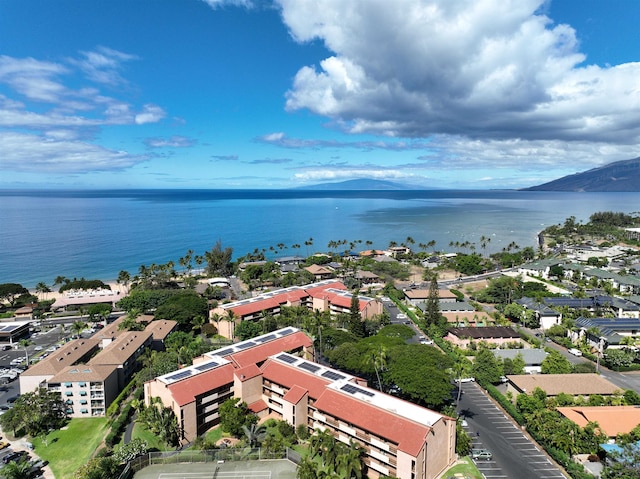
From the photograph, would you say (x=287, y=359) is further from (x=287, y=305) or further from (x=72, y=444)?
(x=287, y=305)

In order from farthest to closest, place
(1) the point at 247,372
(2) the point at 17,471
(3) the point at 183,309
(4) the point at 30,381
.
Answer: (3) the point at 183,309 < (4) the point at 30,381 < (1) the point at 247,372 < (2) the point at 17,471

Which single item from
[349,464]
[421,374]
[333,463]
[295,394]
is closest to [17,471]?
[295,394]

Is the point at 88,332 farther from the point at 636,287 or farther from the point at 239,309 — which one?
the point at 636,287

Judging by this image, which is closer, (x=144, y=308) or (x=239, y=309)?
(x=239, y=309)

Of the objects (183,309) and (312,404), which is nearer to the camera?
(312,404)

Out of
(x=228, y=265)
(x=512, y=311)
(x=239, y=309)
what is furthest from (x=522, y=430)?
(x=228, y=265)

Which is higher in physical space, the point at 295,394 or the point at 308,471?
the point at 295,394

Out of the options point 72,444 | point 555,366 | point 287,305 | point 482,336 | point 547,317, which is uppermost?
point 287,305

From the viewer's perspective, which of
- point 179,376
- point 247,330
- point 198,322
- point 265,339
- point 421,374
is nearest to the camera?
point 179,376
